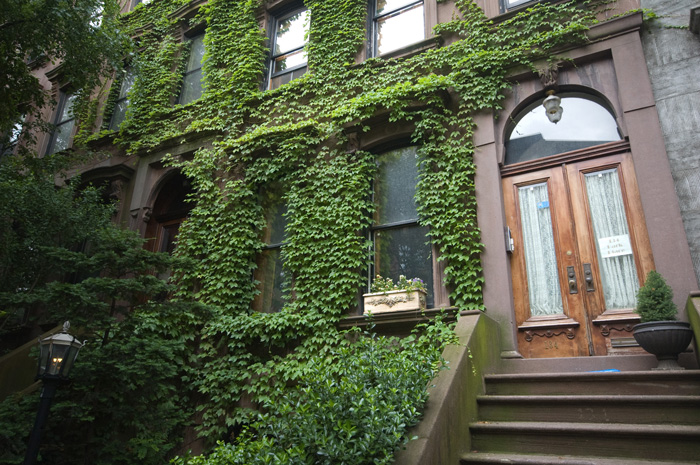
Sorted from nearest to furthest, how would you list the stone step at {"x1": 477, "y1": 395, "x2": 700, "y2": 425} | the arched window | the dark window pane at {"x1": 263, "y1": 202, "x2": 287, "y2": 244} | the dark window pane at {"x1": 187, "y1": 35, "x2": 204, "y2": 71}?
1. the stone step at {"x1": 477, "y1": 395, "x2": 700, "y2": 425}
2. the arched window
3. the dark window pane at {"x1": 263, "y1": 202, "x2": 287, "y2": 244}
4. the dark window pane at {"x1": 187, "y1": 35, "x2": 204, "y2": 71}

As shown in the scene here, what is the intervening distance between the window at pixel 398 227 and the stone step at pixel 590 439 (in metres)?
2.78

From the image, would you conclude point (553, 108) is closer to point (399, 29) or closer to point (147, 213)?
point (399, 29)

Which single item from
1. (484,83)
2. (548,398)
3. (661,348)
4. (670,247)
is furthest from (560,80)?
(548,398)

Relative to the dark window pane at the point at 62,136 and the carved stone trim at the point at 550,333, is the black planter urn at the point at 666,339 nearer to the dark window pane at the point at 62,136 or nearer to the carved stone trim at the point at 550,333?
the carved stone trim at the point at 550,333

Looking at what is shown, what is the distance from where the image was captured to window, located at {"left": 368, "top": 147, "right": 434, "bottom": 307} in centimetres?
709

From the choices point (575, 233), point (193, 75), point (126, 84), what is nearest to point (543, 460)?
point (575, 233)

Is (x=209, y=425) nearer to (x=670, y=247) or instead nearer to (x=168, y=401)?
(x=168, y=401)

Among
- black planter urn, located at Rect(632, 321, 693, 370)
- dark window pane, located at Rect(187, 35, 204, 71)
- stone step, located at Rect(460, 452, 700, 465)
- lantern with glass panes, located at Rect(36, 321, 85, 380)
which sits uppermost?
dark window pane, located at Rect(187, 35, 204, 71)

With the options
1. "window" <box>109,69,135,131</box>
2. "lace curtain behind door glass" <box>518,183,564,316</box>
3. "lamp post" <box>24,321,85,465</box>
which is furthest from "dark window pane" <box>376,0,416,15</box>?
"lamp post" <box>24,321,85,465</box>

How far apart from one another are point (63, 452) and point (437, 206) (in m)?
5.60

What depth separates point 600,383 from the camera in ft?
14.9

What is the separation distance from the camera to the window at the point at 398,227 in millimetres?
7094

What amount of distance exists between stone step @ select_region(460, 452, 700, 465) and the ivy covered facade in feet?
7.23

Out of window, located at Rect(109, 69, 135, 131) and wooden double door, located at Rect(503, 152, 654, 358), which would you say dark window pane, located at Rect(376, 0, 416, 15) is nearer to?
wooden double door, located at Rect(503, 152, 654, 358)
